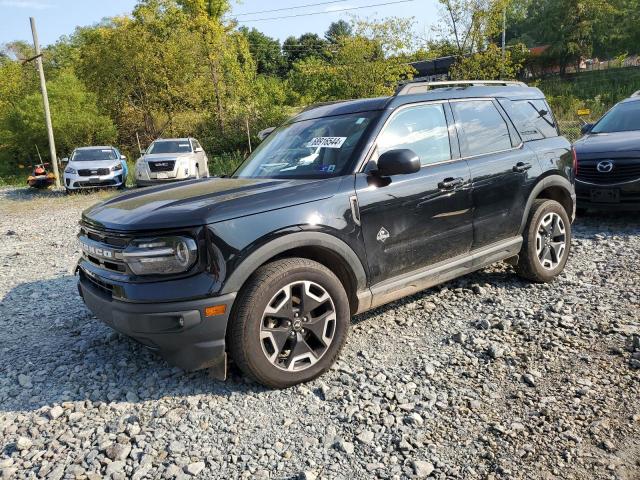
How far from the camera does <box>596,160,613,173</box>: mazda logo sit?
22.8 ft

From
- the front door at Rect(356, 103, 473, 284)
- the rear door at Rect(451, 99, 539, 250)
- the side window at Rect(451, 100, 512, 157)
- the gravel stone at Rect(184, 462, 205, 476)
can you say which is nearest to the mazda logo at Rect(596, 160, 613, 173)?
the rear door at Rect(451, 99, 539, 250)

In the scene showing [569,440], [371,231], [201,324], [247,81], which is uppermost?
[247,81]

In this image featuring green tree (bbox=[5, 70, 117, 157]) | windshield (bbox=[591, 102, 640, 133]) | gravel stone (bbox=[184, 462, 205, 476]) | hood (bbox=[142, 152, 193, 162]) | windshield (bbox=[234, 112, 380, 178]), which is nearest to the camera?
gravel stone (bbox=[184, 462, 205, 476])

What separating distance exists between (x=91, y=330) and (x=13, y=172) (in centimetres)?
3348

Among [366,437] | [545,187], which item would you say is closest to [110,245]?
[366,437]

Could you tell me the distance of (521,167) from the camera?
4590 mm

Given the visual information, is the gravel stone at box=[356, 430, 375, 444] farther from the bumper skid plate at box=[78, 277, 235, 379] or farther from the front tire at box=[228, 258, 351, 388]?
the bumper skid plate at box=[78, 277, 235, 379]

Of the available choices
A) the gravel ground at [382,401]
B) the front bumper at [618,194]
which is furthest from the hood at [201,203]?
the front bumper at [618,194]

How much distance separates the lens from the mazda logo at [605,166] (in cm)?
694

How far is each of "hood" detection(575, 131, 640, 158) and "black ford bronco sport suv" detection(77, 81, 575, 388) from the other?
2621 mm

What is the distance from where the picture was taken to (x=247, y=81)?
27.7 meters

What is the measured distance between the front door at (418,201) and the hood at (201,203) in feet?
1.32

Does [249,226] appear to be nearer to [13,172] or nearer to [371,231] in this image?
[371,231]

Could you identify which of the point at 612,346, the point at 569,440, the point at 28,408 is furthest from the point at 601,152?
the point at 28,408
